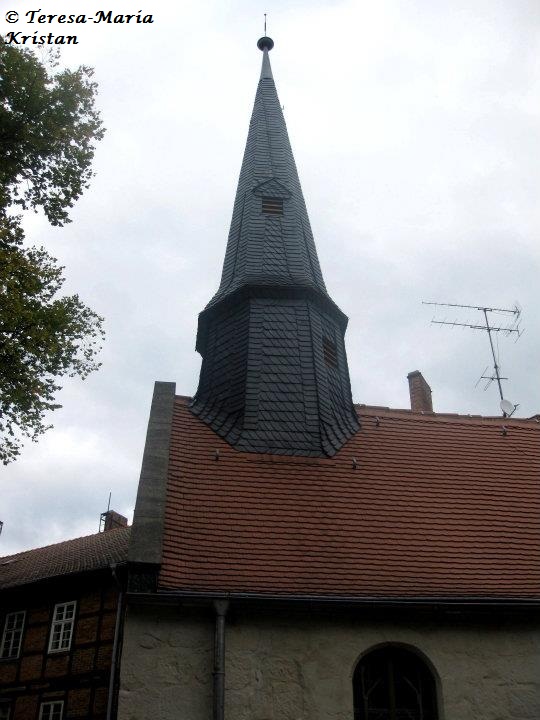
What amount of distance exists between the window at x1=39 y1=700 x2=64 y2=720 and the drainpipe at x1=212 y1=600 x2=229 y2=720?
8.22 meters

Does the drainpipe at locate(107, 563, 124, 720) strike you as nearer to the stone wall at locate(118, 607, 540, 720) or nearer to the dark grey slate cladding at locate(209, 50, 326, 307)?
the stone wall at locate(118, 607, 540, 720)

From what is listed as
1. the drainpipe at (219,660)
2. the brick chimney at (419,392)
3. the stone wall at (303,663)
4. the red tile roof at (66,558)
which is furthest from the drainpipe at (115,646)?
the brick chimney at (419,392)

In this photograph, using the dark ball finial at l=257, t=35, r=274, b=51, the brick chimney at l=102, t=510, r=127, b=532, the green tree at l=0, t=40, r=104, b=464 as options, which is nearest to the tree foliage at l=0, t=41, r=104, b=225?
the green tree at l=0, t=40, r=104, b=464

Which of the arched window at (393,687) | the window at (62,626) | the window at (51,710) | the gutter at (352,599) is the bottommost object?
the arched window at (393,687)

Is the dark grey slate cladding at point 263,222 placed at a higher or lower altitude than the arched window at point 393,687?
higher

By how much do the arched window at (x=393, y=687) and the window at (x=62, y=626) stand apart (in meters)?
8.92

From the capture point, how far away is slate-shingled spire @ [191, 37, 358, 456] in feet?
41.3

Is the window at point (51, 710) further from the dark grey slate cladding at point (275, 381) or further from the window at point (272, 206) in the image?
the window at point (272, 206)

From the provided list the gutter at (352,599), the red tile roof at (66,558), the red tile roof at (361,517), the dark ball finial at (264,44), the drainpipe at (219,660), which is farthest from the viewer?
the dark ball finial at (264,44)

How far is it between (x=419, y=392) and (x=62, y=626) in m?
9.92

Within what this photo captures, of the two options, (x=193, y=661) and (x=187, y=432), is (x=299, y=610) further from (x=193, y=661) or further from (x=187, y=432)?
(x=187, y=432)

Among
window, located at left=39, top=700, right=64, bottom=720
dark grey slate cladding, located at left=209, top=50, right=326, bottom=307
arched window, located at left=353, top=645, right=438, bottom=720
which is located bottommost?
arched window, located at left=353, top=645, right=438, bottom=720

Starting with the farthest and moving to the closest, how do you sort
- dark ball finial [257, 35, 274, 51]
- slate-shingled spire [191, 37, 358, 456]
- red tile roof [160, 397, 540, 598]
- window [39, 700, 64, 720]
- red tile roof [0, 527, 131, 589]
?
dark ball finial [257, 35, 274, 51] < red tile roof [0, 527, 131, 589] < window [39, 700, 64, 720] < slate-shingled spire [191, 37, 358, 456] < red tile roof [160, 397, 540, 598]

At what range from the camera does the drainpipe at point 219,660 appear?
838 cm
